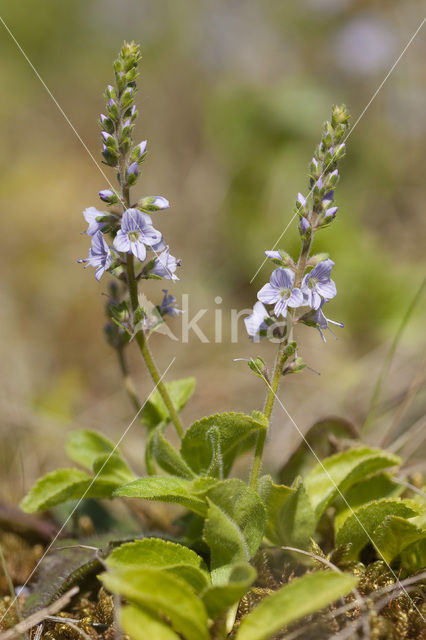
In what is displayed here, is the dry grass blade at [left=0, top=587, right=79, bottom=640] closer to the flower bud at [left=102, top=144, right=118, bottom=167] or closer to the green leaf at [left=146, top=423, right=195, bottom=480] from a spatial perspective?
the green leaf at [left=146, top=423, right=195, bottom=480]

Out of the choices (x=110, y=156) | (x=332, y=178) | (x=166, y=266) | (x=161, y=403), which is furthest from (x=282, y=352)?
(x=110, y=156)

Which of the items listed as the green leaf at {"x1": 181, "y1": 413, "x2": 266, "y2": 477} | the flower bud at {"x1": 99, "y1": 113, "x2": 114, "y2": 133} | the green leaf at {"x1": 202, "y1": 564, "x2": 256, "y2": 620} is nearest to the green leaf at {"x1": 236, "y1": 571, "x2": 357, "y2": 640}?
the green leaf at {"x1": 202, "y1": 564, "x2": 256, "y2": 620}

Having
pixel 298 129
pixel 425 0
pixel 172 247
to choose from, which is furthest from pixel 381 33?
pixel 172 247

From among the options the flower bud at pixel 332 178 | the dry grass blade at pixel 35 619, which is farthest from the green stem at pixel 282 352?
the dry grass blade at pixel 35 619

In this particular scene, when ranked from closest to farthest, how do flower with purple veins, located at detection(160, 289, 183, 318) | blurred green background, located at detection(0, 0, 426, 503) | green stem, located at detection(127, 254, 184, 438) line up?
green stem, located at detection(127, 254, 184, 438) < flower with purple veins, located at detection(160, 289, 183, 318) < blurred green background, located at detection(0, 0, 426, 503)

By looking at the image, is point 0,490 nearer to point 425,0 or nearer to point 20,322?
point 20,322

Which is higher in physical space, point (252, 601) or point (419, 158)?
point (419, 158)
